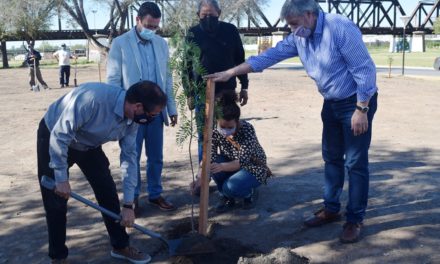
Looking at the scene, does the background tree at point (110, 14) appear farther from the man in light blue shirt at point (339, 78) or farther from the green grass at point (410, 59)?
the man in light blue shirt at point (339, 78)

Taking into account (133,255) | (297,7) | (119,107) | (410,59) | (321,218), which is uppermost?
(297,7)

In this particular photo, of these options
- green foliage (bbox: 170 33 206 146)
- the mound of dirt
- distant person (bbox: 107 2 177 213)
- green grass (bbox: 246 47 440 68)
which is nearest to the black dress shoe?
distant person (bbox: 107 2 177 213)

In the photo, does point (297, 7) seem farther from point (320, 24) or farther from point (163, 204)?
point (163, 204)

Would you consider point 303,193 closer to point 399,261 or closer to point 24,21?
point 399,261

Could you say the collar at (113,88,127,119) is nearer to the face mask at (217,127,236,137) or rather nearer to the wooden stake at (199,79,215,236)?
the wooden stake at (199,79,215,236)

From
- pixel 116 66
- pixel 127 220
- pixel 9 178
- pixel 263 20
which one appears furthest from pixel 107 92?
pixel 263 20

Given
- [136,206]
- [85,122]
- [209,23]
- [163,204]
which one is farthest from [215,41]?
[85,122]

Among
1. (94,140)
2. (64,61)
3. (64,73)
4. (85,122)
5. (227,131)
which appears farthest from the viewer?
(64,73)

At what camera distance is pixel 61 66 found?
19641mm

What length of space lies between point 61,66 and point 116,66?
16.4m

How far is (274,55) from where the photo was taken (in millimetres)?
3969

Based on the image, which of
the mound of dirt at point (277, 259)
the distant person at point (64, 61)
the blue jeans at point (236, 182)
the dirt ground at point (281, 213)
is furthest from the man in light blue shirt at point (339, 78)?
the distant person at point (64, 61)

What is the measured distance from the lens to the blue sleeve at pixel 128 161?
3299 millimetres

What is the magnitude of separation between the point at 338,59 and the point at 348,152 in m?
0.70
